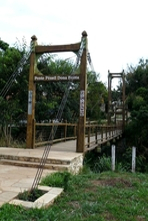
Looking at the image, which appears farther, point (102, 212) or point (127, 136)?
point (127, 136)

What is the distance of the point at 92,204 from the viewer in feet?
8.61

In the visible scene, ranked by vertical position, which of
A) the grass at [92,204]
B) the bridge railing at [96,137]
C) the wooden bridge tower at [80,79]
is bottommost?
the grass at [92,204]

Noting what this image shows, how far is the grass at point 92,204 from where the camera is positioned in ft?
7.38

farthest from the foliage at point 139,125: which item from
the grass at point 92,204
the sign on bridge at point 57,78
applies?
the grass at point 92,204

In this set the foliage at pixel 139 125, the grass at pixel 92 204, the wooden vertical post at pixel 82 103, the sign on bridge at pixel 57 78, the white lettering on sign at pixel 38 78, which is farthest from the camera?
the foliage at pixel 139 125

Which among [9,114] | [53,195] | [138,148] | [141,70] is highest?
[141,70]

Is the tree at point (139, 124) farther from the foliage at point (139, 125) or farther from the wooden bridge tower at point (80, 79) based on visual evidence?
Result: the wooden bridge tower at point (80, 79)

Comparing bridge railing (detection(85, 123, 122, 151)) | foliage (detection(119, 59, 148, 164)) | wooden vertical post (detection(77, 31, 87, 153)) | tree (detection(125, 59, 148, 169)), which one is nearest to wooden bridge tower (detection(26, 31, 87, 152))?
wooden vertical post (detection(77, 31, 87, 153))

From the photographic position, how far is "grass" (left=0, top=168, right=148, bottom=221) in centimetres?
225

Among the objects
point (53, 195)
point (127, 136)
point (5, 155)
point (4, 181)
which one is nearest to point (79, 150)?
point (5, 155)

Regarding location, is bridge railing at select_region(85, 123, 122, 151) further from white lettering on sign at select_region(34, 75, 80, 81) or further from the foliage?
the foliage

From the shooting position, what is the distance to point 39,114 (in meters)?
8.48

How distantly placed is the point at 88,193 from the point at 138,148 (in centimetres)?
1077

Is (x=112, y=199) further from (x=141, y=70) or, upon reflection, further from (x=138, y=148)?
(x=141, y=70)
